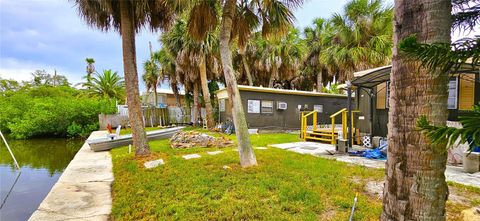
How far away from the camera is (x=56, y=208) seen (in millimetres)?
3840

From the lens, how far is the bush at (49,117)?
1479 cm

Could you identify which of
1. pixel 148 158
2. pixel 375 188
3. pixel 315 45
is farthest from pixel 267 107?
pixel 375 188

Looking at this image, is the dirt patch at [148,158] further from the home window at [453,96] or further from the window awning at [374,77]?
the home window at [453,96]

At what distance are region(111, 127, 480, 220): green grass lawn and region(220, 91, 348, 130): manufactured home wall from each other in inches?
344

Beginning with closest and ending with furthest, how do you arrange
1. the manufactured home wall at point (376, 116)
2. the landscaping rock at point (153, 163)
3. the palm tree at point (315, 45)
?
the landscaping rock at point (153, 163)
the manufactured home wall at point (376, 116)
the palm tree at point (315, 45)

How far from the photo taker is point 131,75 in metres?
7.06

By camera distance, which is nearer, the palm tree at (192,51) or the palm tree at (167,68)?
the palm tree at (192,51)

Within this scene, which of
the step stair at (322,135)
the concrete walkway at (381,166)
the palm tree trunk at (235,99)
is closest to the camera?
the concrete walkway at (381,166)

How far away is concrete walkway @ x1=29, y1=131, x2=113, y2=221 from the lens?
360 cm

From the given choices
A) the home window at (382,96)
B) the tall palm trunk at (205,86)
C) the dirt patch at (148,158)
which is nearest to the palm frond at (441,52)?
the dirt patch at (148,158)

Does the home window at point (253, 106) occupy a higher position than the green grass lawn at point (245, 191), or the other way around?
the home window at point (253, 106)

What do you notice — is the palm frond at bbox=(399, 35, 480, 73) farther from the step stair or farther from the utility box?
the step stair

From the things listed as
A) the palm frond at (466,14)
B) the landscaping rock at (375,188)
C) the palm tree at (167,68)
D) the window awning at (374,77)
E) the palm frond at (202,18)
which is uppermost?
the palm tree at (167,68)

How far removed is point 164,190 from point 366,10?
1270cm
